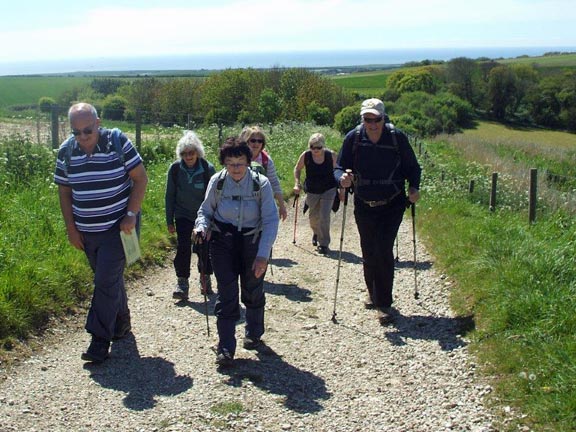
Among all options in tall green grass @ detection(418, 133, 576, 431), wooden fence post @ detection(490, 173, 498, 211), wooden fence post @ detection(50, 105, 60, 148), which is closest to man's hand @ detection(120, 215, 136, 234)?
tall green grass @ detection(418, 133, 576, 431)

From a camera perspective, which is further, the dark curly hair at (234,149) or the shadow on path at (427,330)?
the shadow on path at (427,330)

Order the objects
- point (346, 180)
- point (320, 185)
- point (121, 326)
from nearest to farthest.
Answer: point (121, 326), point (346, 180), point (320, 185)

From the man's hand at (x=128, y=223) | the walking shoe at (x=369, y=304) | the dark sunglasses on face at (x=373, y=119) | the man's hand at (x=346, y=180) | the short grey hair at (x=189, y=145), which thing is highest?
the dark sunglasses on face at (x=373, y=119)

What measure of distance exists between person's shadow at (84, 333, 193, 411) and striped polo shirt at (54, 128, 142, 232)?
119cm

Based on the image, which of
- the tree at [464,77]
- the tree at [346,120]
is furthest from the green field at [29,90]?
the tree at [464,77]

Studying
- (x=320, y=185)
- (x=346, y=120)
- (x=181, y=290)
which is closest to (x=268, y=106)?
(x=346, y=120)

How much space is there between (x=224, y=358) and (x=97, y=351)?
111 cm

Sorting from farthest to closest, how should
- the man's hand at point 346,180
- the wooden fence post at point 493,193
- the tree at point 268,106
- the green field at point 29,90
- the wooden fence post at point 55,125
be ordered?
the green field at point 29,90 < the tree at point 268,106 < the wooden fence post at point 55,125 < the wooden fence post at point 493,193 < the man's hand at point 346,180

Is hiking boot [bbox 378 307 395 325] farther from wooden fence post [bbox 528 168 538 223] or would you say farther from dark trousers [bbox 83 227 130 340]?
wooden fence post [bbox 528 168 538 223]

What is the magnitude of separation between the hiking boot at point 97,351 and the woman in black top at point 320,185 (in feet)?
16.0

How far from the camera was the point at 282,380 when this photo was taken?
17.9 ft

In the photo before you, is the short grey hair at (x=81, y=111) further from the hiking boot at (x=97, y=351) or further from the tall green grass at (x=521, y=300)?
the tall green grass at (x=521, y=300)

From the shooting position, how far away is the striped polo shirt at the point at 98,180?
5.40 metres

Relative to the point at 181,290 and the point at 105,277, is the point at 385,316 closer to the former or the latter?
the point at 181,290
